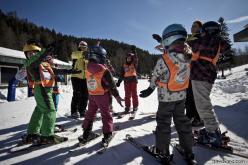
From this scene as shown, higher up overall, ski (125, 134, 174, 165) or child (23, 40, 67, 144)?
child (23, 40, 67, 144)

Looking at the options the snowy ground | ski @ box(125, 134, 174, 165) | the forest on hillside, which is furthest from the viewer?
the forest on hillside

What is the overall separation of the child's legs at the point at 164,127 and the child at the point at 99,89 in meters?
1.11

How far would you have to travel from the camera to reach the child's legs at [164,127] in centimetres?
271

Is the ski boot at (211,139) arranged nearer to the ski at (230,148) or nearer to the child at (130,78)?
the ski at (230,148)

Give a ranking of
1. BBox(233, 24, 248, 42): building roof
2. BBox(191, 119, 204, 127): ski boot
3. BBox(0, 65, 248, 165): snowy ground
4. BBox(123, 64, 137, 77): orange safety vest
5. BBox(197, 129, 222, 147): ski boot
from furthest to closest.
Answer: BBox(233, 24, 248, 42): building roof
BBox(123, 64, 137, 77): orange safety vest
BBox(191, 119, 204, 127): ski boot
BBox(197, 129, 222, 147): ski boot
BBox(0, 65, 248, 165): snowy ground

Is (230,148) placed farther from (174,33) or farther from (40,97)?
(40,97)

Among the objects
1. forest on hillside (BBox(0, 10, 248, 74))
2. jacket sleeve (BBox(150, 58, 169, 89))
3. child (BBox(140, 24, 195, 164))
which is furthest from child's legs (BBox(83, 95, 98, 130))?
forest on hillside (BBox(0, 10, 248, 74))

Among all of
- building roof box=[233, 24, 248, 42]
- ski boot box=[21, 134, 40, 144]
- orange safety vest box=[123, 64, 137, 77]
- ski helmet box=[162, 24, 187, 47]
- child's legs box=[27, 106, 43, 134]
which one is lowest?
ski boot box=[21, 134, 40, 144]

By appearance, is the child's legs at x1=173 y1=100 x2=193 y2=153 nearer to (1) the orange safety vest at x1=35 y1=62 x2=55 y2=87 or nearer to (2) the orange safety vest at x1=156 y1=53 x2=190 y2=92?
(2) the orange safety vest at x1=156 y1=53 x2=190 y2=92

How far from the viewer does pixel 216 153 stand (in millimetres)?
3154

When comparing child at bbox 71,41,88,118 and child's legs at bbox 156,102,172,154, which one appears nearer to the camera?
child's legs at bbox 156,102,172,154

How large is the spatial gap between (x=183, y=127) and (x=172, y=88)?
2.03ft

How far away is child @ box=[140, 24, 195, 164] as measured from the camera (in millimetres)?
2711

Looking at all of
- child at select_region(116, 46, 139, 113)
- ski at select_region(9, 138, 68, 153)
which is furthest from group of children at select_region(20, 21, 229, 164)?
child at select_region(116, 46, 139, 113)
